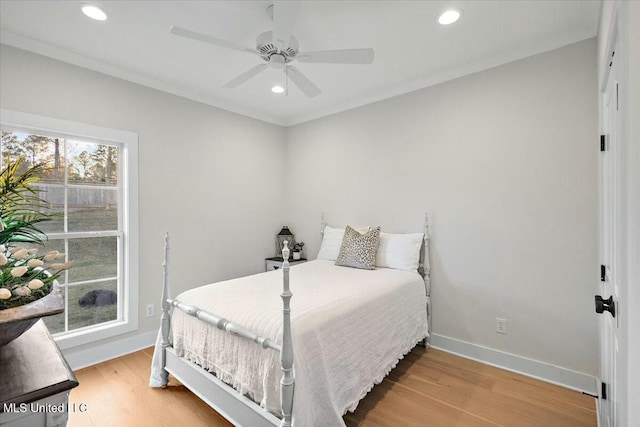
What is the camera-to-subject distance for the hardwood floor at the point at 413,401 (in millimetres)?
1913

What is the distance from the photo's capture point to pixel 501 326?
257cm

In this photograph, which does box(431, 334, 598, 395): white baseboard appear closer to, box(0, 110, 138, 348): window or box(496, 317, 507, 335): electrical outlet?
box(496, 317, 507, 335): electrical outlet

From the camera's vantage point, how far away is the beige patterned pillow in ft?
9.74

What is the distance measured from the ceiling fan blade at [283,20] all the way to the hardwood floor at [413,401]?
7.98 feet

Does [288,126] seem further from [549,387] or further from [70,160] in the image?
[549,387]

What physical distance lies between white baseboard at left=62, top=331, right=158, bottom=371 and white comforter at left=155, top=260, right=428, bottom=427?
1.10 metres

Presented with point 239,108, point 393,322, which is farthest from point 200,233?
point 393,322

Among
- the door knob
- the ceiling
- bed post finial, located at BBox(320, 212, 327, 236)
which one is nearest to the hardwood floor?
the door knob

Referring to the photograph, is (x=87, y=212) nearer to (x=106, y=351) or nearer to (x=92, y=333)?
(x=92, y=333)

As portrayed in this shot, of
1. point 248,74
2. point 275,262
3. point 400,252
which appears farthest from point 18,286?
point 275,262

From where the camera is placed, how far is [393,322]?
7.57 feet

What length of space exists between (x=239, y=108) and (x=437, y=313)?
10.6 feet

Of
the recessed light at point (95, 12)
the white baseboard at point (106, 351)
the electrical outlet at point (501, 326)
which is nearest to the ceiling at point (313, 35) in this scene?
the recessed light at point (95, 12)

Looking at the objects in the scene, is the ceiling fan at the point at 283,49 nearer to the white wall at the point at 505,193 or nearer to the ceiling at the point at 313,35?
the ceiling at the point at 313,35
